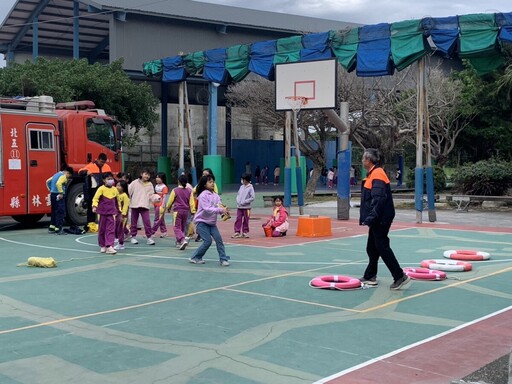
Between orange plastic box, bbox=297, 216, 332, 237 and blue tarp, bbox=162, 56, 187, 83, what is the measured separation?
12021mm

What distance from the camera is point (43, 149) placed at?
18.1 m

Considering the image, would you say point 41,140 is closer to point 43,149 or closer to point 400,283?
point 43,149

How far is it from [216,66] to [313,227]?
34.5ft

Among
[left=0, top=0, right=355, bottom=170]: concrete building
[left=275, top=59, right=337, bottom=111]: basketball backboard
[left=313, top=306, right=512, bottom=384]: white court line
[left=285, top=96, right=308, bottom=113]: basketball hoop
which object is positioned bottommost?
[left=313, top=306, right=512, bottom=384]: white court line

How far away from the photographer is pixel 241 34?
133 feet

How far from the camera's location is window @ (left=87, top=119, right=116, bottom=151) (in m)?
19.2

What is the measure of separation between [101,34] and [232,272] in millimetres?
37068

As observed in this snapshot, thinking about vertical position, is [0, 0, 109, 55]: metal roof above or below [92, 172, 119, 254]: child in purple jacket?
above

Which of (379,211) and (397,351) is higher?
(379,211)

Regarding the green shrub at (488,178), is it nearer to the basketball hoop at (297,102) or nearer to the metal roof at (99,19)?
the basketball hoop at (297,102)

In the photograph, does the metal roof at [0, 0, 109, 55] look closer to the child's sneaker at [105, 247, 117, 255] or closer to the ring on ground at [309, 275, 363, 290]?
the child's sneaker at [105, 247, 117, 255]

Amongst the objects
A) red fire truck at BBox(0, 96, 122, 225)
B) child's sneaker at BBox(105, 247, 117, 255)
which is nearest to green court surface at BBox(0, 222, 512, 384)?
child's sneaker at BBox(105, 247, 117, 255)

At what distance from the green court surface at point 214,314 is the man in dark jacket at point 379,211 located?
1.24 feet

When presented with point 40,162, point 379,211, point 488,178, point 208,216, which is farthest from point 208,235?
point 488,178
